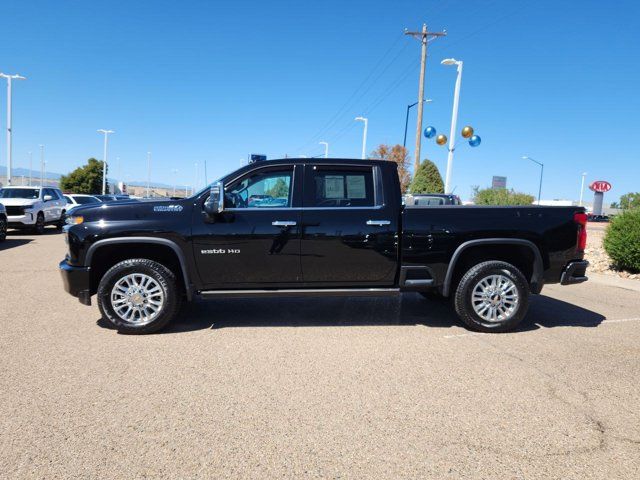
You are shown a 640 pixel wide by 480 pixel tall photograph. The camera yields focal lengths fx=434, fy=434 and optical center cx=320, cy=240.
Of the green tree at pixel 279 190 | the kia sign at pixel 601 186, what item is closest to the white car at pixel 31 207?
the green tree at pixel 279 190

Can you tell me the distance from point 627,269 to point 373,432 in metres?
9.41

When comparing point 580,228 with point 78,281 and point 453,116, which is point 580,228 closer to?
point 78,281

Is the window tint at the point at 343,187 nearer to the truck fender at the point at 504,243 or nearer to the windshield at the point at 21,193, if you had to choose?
the truck fender at the point at 504,243

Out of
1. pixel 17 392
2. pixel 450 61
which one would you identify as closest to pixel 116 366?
pixel 17 392

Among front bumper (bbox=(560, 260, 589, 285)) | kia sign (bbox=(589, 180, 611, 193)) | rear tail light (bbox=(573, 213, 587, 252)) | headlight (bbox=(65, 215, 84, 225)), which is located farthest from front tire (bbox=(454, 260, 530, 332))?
kia sign (bbox=(589, 180, 611, 193))

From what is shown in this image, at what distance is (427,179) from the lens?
79.7 feet

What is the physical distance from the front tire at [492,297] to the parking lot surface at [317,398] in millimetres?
276

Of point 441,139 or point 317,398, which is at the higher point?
point 441,139

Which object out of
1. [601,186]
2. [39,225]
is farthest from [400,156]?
[39,225]

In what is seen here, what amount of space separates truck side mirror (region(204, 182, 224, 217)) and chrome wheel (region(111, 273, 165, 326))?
3.43ft

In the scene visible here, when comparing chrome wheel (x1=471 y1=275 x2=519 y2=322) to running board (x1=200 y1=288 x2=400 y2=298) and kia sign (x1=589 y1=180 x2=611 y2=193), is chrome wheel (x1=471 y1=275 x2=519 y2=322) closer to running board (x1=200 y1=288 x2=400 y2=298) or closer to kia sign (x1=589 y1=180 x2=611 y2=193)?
running board (x1=200 y1=288 x2=400 y2=298)

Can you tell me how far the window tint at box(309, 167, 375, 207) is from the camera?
501 cm

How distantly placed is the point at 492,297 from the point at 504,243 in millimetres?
647

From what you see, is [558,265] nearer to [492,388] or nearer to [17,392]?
[492,388]
